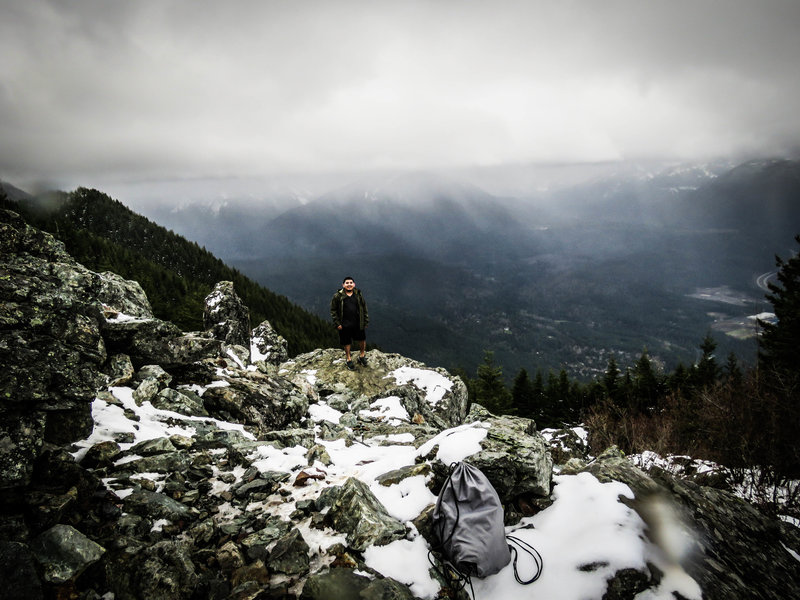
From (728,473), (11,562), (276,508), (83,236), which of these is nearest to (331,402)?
(276,508)

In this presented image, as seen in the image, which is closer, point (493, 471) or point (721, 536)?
point (721, 536)

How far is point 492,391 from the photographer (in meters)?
49.4

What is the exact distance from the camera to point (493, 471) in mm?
5570

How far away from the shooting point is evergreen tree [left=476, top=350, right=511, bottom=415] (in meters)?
48.3

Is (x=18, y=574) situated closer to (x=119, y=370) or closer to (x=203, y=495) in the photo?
(x=203, y=495)

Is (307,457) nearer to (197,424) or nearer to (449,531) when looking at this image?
(197,424)

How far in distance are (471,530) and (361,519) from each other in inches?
60.8

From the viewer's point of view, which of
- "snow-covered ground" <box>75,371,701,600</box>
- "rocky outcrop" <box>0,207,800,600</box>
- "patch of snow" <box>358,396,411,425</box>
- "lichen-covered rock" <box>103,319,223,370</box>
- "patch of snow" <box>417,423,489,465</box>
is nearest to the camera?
"rocky outcrop" <box>0,207,800,600</box>

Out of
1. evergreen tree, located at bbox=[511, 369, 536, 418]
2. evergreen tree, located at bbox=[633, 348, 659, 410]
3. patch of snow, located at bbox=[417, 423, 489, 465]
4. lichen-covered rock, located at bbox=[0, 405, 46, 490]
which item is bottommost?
evergreen tree, located at bbox=[511, 369, 536, 418]

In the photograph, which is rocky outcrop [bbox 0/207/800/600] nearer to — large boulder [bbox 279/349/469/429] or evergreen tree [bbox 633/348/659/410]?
large boulder [bbox 279/349/469/429]

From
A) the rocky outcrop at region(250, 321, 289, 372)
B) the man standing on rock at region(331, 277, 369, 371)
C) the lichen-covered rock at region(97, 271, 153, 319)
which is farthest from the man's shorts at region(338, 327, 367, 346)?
the rocky outcrop at region(250, 321, 289, 372)

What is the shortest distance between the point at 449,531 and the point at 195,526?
11.7 ft

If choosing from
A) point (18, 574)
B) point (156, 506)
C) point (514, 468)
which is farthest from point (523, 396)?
point (18, 574)

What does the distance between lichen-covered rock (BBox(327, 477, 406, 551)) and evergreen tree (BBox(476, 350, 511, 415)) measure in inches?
1767
